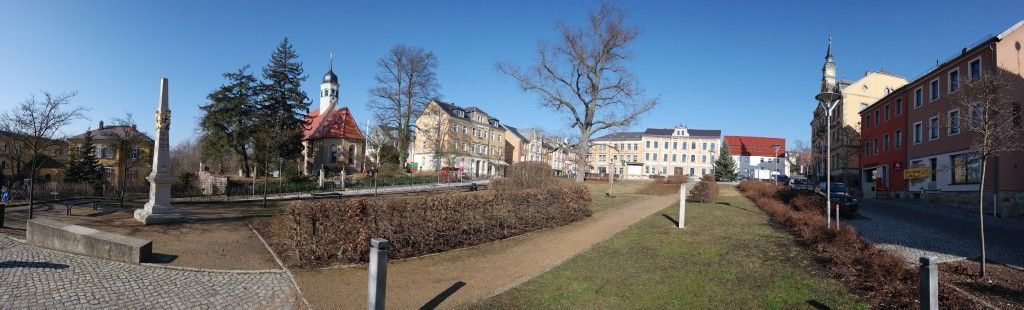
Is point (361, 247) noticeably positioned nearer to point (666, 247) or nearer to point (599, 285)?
point (599, 285)

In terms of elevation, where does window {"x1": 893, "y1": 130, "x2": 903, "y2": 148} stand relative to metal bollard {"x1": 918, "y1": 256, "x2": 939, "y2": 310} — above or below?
above

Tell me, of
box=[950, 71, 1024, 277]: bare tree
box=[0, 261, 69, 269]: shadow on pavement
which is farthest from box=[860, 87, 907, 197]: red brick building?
box=[0, 261, 69, 269]: shadow on pavement

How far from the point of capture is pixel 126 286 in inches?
312

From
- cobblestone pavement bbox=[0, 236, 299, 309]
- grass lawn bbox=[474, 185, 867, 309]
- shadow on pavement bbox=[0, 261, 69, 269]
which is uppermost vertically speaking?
grass lawn bbox=[474, 185, 867, 309]

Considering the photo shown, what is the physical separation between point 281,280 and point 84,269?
138 inches

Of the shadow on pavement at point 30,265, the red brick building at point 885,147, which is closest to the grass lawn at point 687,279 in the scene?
the shadow on pavement at point 30,265

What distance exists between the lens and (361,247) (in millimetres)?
9492

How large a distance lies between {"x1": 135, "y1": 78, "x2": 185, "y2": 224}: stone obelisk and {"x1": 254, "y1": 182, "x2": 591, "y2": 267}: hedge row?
2830mm

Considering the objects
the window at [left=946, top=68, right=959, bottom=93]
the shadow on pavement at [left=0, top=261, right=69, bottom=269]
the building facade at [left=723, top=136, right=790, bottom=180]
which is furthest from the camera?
the building facade at [left=723, top=136, right=790, bottom=180]

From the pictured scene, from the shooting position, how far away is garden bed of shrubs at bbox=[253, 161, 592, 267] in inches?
368

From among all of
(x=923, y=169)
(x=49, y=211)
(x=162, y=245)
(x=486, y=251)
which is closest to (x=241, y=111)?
(x=49, y=211)

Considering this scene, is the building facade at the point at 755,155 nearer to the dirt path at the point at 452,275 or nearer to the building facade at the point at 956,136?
the building facade at the point at 956,136

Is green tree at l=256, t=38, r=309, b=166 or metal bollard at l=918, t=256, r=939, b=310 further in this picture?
green tree at l=256, t=38, r=309, b=166

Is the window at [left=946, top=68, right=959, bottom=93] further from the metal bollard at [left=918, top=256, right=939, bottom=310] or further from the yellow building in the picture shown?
the yellow building
